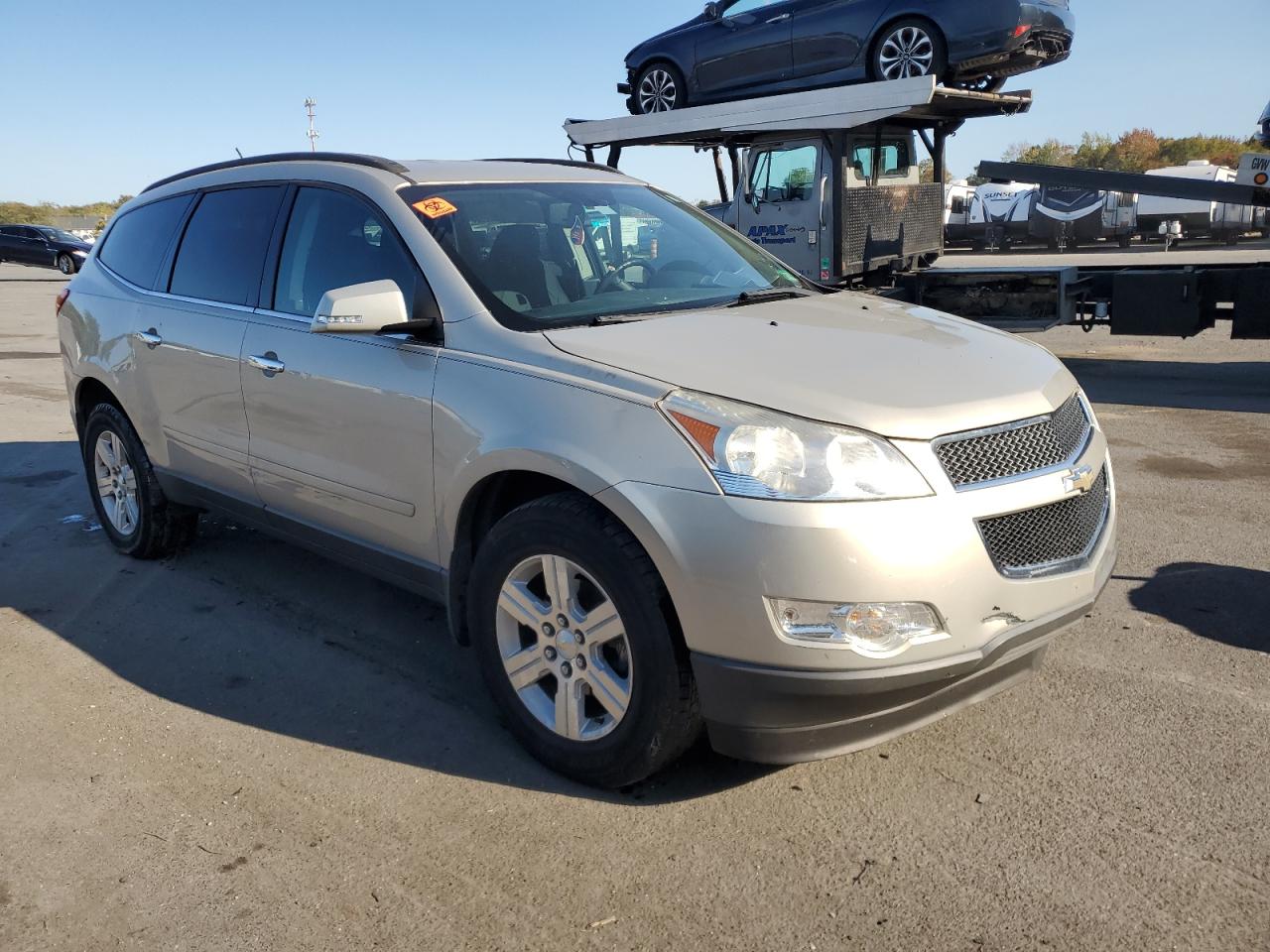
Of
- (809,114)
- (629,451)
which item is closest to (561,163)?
(629,451)

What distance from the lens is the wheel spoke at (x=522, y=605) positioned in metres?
3.21

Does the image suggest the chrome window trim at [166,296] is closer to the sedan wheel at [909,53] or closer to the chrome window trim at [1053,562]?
the chrome window trim at [1053,562]

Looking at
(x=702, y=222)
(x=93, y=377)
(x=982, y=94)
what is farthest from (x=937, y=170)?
(x=93, y=377)

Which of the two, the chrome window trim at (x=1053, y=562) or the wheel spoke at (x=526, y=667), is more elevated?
the chrome window trim at (x=1053, y=562)

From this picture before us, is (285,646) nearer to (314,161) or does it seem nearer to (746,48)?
(314,161)

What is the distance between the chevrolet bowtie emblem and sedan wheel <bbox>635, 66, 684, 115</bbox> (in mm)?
10025

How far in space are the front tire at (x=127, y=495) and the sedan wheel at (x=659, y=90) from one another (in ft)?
27.2

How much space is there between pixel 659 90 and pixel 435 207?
9.42m

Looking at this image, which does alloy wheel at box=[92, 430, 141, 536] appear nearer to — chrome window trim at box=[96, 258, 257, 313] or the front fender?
chrome window trim at box=[96, 258, 257, 313]

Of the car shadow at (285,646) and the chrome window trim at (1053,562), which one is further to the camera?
the car shadow at (285,646)

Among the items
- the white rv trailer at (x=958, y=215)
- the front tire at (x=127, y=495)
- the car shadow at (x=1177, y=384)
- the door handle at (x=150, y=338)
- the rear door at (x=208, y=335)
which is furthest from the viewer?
the white rv trailer at (x=958, y=215)

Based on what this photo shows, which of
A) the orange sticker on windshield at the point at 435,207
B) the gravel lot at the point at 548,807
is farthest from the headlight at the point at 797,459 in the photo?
the orange sticker on windshield at the point at 435,207

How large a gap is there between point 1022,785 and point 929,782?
260mm

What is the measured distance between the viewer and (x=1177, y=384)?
995cm
